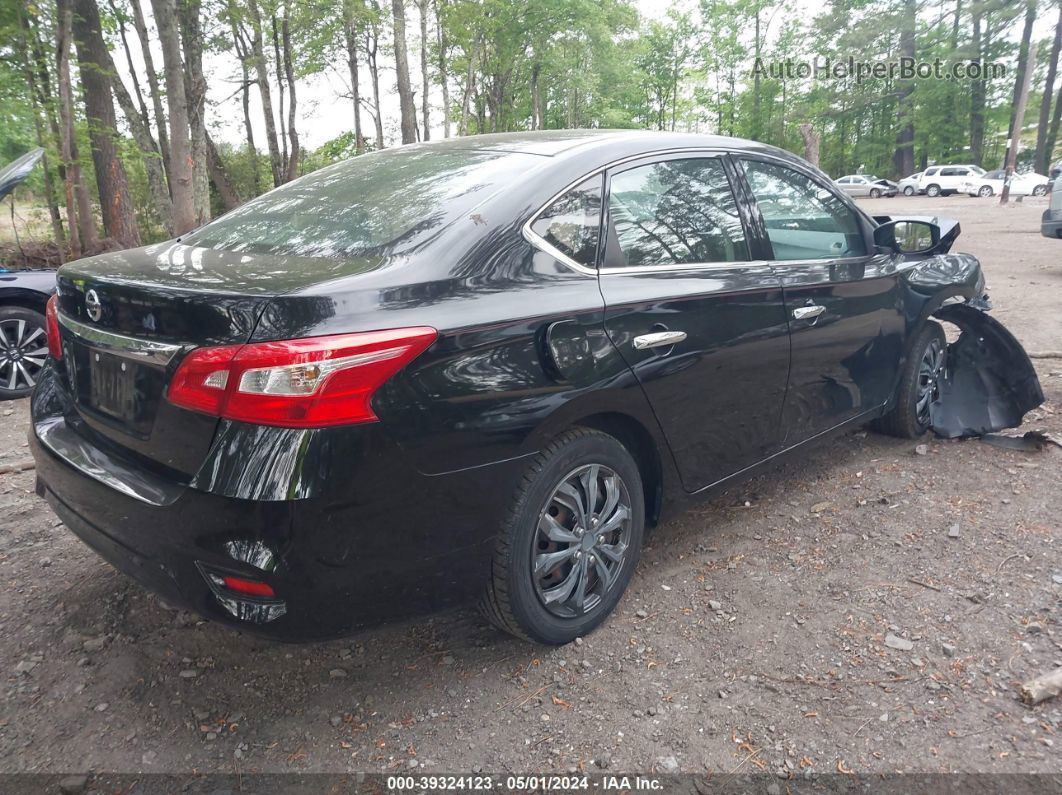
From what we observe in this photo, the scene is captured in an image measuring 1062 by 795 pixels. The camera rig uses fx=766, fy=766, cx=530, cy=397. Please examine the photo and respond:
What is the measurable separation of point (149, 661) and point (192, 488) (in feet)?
3.24

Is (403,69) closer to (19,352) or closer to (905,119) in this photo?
(19,352)

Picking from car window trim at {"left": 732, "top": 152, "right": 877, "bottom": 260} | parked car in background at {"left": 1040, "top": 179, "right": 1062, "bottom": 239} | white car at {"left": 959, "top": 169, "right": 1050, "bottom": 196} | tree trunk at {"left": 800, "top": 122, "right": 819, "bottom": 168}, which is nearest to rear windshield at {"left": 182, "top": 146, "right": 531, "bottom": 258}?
car window trim at {"left": 732, "top": 152, "right": 877, "bottom": 260}

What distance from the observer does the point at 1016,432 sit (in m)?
4.56

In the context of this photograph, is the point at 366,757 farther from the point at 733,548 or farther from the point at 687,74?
the point at 687,74

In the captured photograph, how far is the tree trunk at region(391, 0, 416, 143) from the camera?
15.3 meters

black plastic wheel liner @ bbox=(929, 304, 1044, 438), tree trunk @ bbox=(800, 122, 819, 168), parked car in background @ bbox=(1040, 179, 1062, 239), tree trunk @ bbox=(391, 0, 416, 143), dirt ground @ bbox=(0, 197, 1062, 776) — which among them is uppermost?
tree trunk @ bbox=(391, 0, 416, 143)

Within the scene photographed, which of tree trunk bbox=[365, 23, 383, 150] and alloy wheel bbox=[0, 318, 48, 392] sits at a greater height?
tree trunk bbox=[365, 23, 383, 150]

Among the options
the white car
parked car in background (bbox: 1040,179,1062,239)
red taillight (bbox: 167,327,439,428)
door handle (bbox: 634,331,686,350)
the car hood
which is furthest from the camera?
the white car

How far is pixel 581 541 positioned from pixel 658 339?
729mm

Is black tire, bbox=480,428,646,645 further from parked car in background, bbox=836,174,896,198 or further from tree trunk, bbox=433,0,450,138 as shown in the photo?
parked car in background, bbox=836,174,896,198

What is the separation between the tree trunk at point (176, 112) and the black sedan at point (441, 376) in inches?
262

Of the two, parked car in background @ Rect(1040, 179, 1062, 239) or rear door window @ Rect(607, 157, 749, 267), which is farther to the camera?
parked car in background @ Rect(1040, 179, 1062, 239)

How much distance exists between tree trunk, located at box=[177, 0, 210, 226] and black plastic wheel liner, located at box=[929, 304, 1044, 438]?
9.26m

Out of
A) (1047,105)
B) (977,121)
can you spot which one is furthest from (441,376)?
(977,121)
